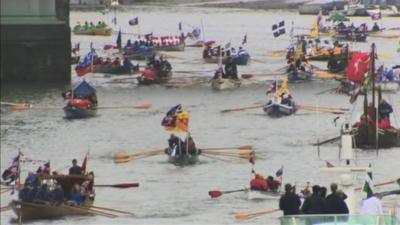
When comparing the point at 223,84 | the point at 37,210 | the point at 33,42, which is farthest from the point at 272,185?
the point at 33,42

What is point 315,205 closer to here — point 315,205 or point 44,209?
point 315,205

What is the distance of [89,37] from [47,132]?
63.9 m

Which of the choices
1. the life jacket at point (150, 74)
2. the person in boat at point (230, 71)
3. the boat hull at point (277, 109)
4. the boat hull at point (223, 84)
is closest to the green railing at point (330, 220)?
the boat hull at point (277, 109)

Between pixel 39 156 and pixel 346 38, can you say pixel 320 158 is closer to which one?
pixel 39 156

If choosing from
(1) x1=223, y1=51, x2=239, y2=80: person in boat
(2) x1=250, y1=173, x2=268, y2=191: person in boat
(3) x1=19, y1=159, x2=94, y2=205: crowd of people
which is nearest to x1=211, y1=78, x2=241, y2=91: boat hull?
(1) x1=223, y1=51, x2=239, y2=80: person in boat

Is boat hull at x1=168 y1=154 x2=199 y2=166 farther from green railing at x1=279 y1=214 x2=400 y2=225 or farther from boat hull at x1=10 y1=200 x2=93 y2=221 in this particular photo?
green railing at x1=279 y1=214 x2=400 y2=225

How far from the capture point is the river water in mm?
37219

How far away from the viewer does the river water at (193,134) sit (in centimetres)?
3722

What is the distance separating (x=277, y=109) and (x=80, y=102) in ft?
26.7

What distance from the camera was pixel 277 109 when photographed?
2329 inches

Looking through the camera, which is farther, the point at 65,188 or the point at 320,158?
the point at 320,158

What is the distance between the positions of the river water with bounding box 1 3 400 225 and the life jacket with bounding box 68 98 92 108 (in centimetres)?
72

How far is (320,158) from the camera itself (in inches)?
1809

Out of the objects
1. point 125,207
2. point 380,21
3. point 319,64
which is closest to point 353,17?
point 380,21
